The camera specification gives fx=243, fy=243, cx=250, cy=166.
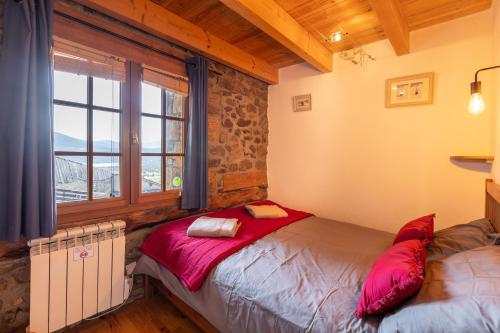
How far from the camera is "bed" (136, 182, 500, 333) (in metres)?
0.83

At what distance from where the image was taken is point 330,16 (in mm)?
2037

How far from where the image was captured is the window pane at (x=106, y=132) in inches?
74.8

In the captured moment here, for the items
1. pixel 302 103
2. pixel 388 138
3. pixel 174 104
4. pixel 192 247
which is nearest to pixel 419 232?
pixel 388 138

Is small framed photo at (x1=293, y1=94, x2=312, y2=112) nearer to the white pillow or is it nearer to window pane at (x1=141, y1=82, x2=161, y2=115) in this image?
the white pillow

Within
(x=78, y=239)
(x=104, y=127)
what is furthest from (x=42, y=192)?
(x=104, y=127)

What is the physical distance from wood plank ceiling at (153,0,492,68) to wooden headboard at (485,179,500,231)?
1339 millimetres

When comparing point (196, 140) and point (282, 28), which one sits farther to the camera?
point (196, 140)

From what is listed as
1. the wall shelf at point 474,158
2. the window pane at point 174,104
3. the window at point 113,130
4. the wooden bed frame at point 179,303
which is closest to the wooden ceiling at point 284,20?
the window at point 113,130

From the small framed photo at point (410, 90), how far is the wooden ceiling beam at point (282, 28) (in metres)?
0.69

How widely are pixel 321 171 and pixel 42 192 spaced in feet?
8.28

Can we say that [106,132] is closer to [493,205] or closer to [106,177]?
[106,177]

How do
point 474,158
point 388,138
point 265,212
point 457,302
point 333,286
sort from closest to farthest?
point 457,302 < point 333,286 < point 474,158 < point 388,138 < point 265,212

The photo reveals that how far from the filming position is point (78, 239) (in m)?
1.68

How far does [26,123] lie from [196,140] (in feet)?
4.11
